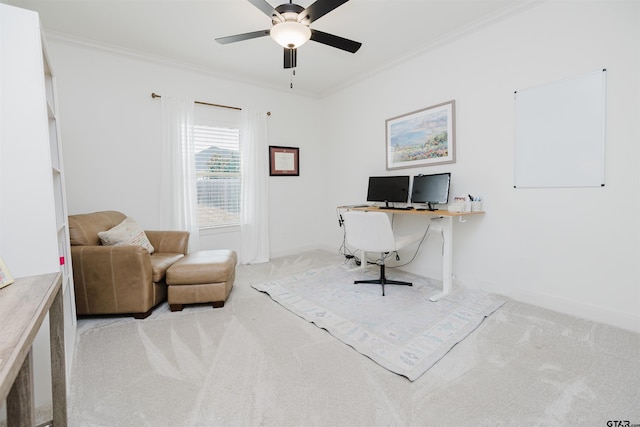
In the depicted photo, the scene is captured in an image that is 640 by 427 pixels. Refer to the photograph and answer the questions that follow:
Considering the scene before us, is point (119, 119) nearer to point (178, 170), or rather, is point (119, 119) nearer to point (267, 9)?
point (178, 170)

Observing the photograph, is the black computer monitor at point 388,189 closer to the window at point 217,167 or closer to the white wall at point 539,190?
the white wall at point 539,190

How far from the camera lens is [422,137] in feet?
11.1

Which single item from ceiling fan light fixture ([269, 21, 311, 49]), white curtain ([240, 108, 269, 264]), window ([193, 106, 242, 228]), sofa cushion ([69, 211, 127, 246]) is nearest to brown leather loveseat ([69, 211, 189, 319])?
sofa cushion ([69, 211, 127, 246])

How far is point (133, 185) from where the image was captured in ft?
11.2

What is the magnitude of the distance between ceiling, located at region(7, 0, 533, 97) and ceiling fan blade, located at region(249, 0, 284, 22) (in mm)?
444

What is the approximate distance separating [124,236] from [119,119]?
1581 millimetres

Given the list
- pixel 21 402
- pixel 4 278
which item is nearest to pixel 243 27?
pixel 4 278

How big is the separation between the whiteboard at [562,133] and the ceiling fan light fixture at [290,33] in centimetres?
198

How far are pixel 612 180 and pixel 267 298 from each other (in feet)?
9.90

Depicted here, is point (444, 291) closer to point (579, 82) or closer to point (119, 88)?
point (579, 82)

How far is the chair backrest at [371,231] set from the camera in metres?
2.72

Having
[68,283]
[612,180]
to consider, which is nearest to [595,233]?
[612,180]

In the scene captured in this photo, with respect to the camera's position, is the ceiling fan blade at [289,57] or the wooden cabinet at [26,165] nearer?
the wooden cabinet at [26,165]

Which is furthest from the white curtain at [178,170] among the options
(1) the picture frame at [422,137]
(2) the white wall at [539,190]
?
(2) the white wall at [539,190]
